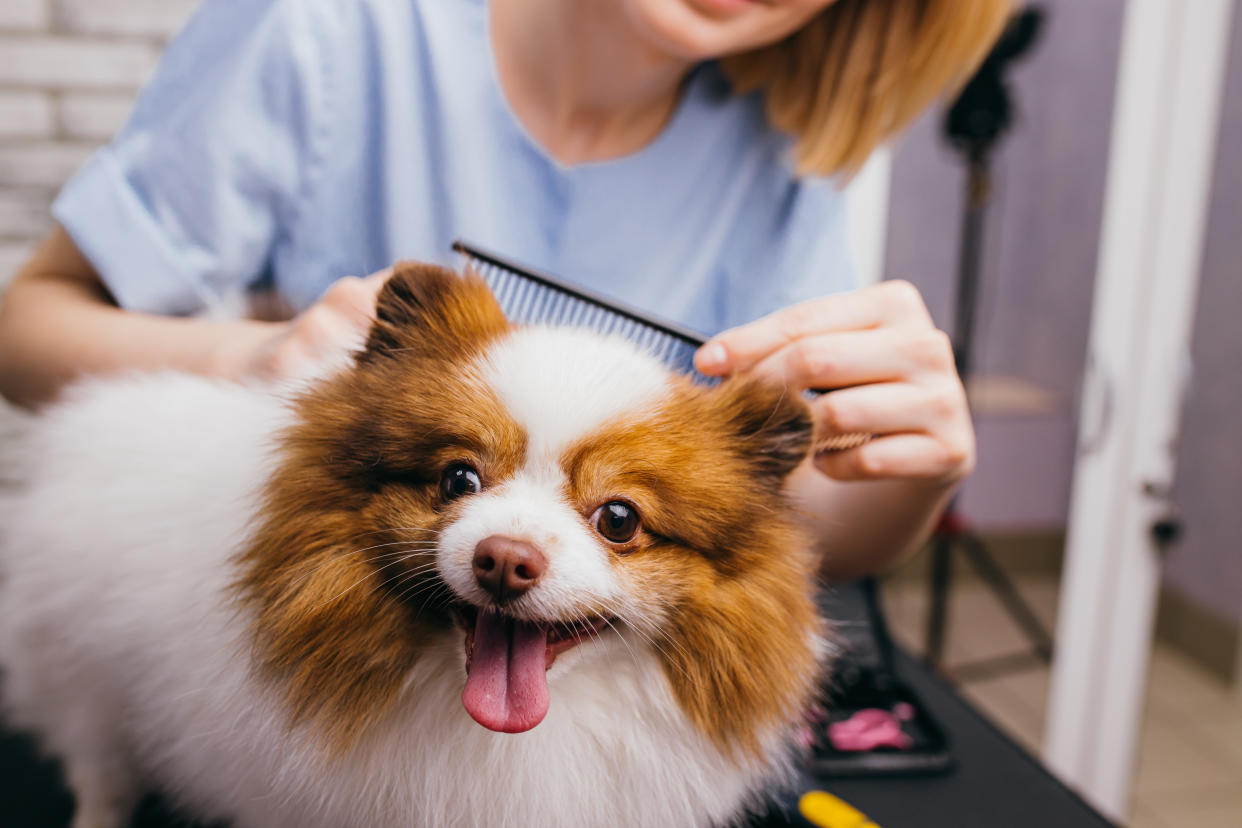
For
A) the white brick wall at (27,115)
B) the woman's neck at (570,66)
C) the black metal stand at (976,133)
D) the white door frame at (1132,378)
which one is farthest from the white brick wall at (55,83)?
the white door frame at (1132,378)

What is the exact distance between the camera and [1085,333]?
1987 millimetres

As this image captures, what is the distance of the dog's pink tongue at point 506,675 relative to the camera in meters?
0.46

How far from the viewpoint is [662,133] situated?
1.02m

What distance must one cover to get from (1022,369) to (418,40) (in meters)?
1.75

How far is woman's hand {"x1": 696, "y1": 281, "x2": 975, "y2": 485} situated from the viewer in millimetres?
625

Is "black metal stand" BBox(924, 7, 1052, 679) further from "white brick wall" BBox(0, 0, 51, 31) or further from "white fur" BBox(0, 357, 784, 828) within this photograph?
"white brick wall" BBox(0, 0, 51, 31)

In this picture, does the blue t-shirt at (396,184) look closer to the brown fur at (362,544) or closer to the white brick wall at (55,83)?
the brown fur at (362,544)

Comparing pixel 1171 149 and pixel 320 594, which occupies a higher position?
pixel 1171 149

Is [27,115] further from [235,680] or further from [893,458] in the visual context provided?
[893,458]

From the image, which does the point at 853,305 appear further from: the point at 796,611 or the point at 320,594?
the point at 320,594

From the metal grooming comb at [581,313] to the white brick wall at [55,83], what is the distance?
1.06m

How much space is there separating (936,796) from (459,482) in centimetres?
63

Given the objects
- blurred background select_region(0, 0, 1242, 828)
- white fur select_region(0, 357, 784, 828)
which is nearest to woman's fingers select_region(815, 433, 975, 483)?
white fur select_region(0, 357, 784, 828)

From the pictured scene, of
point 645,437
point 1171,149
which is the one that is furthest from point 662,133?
point 1171,149
